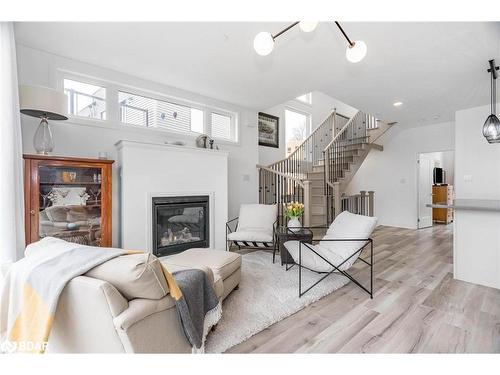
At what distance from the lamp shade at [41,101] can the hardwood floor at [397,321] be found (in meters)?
2.96

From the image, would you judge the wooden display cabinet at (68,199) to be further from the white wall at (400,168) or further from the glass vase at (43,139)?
the white wall at (400,168)

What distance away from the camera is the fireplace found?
3.63 meters

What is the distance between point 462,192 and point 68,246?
180 inches

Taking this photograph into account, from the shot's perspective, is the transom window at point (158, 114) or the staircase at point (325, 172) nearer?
the transom window at point (158, 114)

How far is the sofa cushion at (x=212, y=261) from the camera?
229 cm

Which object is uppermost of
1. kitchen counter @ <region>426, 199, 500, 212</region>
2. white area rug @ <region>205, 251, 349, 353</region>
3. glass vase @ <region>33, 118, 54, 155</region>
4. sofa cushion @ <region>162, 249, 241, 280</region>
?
glass vase @ <region>33, 118, 54, 155</region>

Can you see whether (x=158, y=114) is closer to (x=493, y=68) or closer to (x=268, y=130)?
(x=268, y=130)

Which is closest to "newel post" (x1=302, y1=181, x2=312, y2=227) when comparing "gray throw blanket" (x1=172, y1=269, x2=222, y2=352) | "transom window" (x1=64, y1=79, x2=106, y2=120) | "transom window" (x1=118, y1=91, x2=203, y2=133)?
"transom window" (x1=118, y1=91, x2=203, y2=133)

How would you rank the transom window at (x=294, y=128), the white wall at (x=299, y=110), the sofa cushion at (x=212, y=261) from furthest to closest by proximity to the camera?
the transom window at (x=294, y=128) → the white wall at (x=299, y=110) → the sofa cushion at (x=212, y=261)

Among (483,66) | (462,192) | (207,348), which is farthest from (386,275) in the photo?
(483,66)

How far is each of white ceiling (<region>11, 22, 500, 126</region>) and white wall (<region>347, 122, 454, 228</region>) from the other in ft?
5.99

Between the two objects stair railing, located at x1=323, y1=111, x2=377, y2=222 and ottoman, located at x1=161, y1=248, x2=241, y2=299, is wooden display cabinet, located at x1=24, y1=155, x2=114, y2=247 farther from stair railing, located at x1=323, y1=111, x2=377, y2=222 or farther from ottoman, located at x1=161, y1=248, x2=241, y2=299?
stair railing, located at x1=323, y1=111, x2=377, y2=222

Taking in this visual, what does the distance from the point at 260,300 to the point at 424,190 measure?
6432mm

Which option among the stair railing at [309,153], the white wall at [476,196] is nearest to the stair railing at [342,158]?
the stair railing at [309,153]
